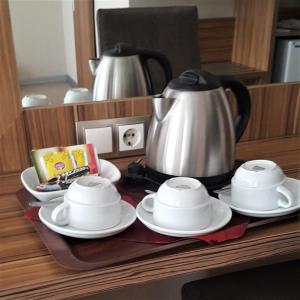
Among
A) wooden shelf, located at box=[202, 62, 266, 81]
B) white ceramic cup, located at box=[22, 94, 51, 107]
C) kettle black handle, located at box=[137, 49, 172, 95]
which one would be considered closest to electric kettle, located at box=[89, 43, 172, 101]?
kettle black handle, located at box=[137, 49, 172, 95]

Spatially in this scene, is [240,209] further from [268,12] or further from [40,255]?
[268,12]

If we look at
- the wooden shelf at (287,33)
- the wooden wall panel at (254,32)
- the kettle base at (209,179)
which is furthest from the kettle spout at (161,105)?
the wooden shelf at (287,33)

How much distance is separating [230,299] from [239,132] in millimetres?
332

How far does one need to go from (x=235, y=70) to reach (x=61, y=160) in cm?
60

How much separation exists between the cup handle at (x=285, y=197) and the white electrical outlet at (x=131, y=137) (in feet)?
1.31

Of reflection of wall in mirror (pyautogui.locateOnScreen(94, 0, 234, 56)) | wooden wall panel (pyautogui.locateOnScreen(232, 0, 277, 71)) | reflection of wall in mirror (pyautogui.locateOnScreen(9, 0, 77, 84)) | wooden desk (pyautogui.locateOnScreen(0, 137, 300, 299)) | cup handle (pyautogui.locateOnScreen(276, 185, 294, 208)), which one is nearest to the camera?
wooden desk (pyautogui.locateOnScreen(0, 137, 300, 299))

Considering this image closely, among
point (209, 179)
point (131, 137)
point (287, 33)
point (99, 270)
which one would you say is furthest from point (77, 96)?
point (287, 33)

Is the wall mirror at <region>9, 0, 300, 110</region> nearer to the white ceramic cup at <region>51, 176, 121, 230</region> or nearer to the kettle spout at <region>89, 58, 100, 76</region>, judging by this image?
the kettle spout at <region>89, 58, 100, 76</region>

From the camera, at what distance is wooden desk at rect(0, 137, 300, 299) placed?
554 mm

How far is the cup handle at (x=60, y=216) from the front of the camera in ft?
2.06

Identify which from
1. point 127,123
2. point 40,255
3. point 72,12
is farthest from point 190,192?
point 72,12

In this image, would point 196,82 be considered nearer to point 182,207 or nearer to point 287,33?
point 182,207

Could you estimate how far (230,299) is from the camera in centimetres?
75

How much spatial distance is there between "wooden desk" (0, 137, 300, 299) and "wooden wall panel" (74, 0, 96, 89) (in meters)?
0.39
